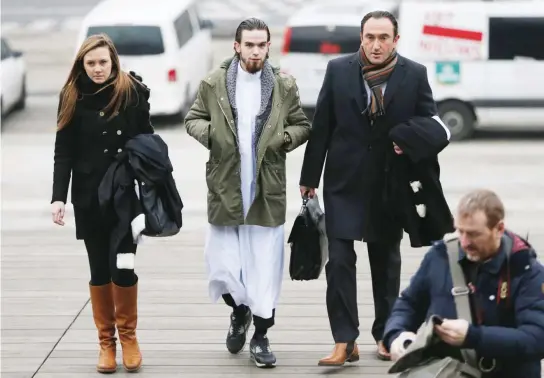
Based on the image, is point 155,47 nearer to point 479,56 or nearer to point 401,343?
point 479,56

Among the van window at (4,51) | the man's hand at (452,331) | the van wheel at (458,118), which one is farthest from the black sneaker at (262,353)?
the van window at (4,51)

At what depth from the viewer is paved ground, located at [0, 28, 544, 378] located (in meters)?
7.46

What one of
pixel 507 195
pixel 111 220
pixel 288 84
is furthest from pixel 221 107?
pixel 507 195

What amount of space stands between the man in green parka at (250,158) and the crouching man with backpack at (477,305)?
7.80ft

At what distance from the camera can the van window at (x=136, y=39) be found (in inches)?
747

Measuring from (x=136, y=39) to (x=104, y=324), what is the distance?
477 inches

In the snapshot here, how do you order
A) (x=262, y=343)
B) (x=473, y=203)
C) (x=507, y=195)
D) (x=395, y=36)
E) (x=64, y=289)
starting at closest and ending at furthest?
(x=473, y=203)
(x=395, y=36)
(x=262, y=343)
(x=64, y=289)
(x=507, y=195)

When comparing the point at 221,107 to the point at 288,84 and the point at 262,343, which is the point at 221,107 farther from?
the point at 262,343

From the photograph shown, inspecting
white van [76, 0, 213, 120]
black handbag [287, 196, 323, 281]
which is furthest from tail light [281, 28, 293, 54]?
black handbag [287, 196, 323, 281]

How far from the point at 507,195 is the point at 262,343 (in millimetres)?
6318

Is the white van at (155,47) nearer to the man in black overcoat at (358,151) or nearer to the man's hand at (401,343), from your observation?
the man in black overcoat at (358,151)

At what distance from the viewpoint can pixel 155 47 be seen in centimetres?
1897

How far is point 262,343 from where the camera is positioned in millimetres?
7336

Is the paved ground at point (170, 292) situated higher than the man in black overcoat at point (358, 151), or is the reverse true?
the man in black overcoat at point (358, 151)
